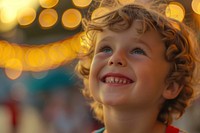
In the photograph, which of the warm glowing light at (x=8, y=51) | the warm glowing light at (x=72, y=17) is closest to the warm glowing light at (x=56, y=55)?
the warm glowing light at (x=8, y=51)

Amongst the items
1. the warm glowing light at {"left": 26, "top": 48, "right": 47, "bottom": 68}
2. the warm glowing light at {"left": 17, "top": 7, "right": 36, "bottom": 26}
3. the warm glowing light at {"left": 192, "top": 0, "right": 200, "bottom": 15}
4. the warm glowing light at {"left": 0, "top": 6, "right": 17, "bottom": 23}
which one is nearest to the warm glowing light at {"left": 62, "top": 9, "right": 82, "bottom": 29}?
the warm glowing light at {"left": 17, "top": 7, "right": 36, "bottom": 26}

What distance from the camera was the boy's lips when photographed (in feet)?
7.59

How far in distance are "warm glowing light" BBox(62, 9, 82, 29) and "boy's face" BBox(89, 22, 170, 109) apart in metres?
4.44

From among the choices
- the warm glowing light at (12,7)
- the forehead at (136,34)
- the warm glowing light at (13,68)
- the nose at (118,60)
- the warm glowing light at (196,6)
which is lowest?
the warm glowing light at (13,68)

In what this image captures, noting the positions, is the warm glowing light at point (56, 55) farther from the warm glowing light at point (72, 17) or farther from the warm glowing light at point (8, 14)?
the warm glowing light at point (8, 14)

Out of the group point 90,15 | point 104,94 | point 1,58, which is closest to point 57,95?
point 1,58

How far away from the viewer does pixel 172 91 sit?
97.3 inches

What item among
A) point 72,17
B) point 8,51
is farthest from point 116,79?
point 8,51

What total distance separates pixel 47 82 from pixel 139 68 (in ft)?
21.4

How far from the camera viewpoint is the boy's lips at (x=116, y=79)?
2312mm

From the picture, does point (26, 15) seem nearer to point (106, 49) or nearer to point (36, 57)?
point (36, 57)

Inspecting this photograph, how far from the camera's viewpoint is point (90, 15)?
2.89 m

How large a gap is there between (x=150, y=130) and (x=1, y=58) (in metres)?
8.62

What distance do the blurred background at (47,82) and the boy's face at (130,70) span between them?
2586 millimetres
